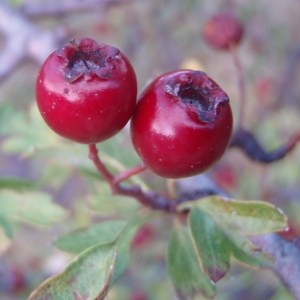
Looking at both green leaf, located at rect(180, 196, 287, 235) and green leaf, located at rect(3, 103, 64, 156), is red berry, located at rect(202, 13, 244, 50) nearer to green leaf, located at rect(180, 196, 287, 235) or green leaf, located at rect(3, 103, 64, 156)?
green leaf, located at rect(3, 103, 64, 156)

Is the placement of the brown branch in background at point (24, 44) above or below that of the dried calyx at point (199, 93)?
below

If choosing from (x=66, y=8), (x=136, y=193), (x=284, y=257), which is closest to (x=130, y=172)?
(x=136, y=193)

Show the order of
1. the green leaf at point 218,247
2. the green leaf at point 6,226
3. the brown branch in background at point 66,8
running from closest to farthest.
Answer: the green leaf at point 218,247 < the green leaf at point 6,226 < the brown branch in background at point 66,8

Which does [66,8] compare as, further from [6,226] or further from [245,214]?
[245,214]

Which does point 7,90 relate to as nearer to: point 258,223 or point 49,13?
point 49,13

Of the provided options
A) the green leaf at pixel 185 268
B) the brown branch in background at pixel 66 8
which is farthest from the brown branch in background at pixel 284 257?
the brown branch in background at pixel 66 8

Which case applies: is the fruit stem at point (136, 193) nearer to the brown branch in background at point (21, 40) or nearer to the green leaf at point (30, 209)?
the green leaf at point (30, 209)

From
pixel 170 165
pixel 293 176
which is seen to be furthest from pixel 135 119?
pixel 293 176
